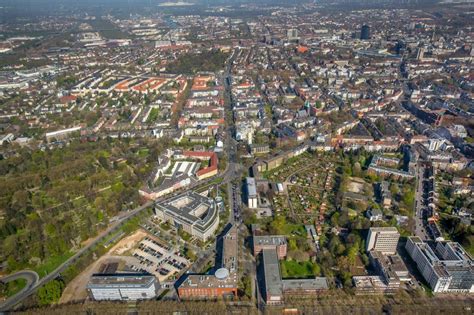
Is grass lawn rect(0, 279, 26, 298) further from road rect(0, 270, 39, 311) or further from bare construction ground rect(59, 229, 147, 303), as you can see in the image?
bare construction ground rect(59, 229, 147, 303)

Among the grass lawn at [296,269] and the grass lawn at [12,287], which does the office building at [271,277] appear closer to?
the grass lawn at [296,269]

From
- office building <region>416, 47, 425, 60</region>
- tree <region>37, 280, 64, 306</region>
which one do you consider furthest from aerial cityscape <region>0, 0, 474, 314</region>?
office building <region>416, 47, 425, 60</region>

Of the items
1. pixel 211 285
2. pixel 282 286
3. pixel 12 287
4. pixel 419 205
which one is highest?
pixel 211 285

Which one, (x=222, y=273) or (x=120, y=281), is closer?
(x=120, y=281)

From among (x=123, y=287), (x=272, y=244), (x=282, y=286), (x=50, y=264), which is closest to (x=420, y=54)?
(x=272, y=244)

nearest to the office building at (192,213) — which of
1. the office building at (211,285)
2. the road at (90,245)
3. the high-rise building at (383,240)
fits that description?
the road at (90,245)

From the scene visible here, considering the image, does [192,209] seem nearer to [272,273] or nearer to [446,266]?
[272,273]
